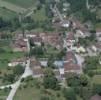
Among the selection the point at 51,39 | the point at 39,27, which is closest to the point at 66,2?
the point at 39,27

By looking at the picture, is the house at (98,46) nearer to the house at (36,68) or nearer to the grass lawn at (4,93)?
the house at (36,68)

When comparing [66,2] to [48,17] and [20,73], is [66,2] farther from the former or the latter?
[20,73]

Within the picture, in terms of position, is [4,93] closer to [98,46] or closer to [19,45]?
[19,45]

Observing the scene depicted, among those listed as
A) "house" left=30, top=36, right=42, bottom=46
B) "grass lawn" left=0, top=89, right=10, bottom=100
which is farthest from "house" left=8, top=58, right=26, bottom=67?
"grass lawn" left=0, top=89, right=10, bottom=100

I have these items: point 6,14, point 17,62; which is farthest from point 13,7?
point 17,62

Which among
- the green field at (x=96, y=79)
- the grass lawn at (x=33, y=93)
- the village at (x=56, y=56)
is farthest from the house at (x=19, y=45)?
the grass lawn at (x=33, y=93)

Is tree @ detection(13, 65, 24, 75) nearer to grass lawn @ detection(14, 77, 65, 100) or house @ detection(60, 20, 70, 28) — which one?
grass lawn @ detection(14, 77, 65, 100)
